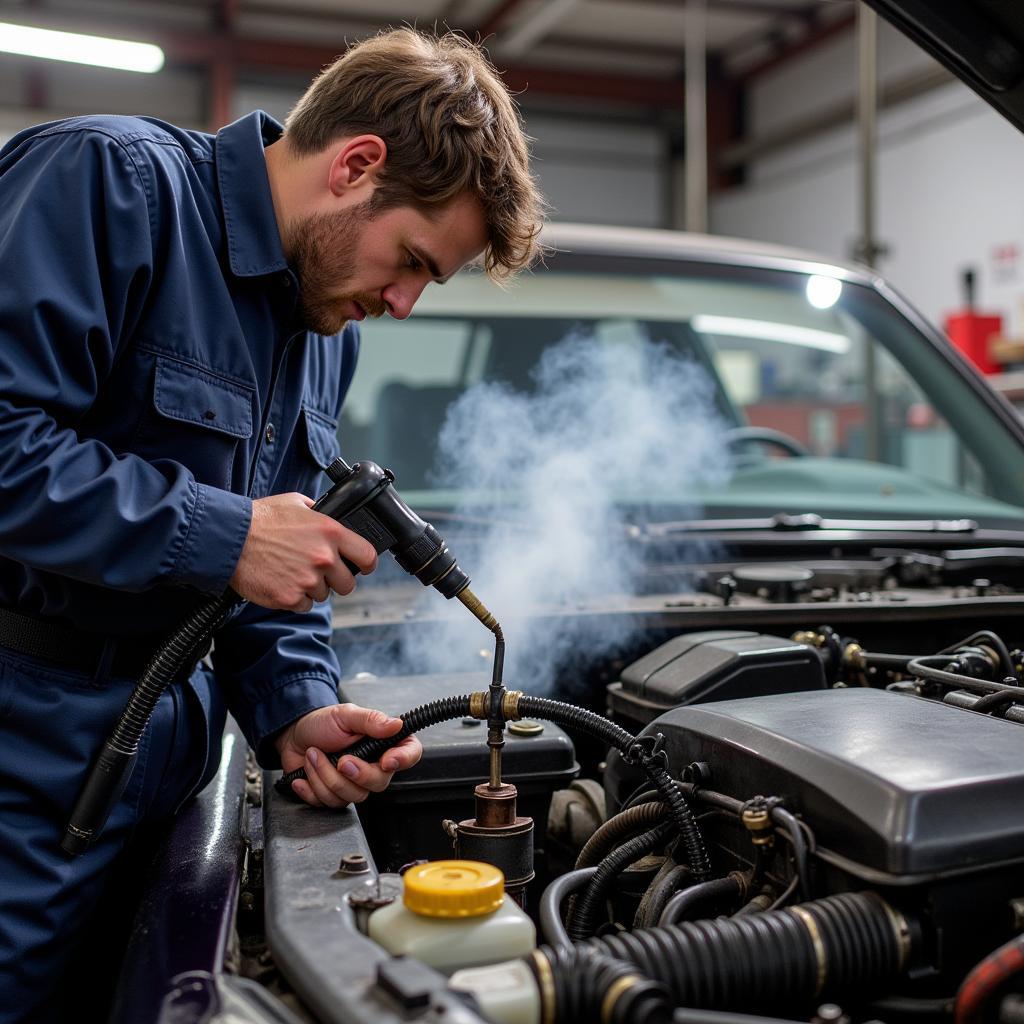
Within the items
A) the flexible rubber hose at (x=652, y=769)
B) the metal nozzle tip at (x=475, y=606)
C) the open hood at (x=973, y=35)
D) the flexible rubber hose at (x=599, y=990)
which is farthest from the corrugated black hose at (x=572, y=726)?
the open hood at (x=973, y=35)

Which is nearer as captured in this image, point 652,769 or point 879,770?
point 879,770

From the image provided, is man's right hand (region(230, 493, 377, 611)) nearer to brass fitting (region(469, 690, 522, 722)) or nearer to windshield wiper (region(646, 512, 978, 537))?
brass fitting (region(469, 690, 522, 722))

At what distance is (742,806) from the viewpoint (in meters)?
1.06

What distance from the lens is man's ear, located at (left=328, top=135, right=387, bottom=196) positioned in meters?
1.33

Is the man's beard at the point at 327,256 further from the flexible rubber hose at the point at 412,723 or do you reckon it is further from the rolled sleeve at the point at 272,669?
the flexible rubber hose at the point at 412,723

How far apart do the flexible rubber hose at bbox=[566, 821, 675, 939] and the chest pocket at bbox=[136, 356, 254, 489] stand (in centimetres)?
63

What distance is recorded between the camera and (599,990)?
2.57 feet

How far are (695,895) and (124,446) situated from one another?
2.63ft

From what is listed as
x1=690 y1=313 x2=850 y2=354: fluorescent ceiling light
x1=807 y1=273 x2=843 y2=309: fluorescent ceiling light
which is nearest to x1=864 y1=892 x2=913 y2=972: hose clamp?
x1=690 y1=313 x2=850 y2=354: fluorescent ceiling light

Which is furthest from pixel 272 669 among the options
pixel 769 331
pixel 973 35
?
pixel 769 331

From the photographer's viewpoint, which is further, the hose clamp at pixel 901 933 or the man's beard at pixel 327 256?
the man's beard at pixel 327 256

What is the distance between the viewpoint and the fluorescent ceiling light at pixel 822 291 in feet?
7.98

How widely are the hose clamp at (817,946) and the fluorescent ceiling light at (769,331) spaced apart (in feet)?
5.39

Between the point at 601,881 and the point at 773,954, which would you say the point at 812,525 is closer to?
the point at 601,881
